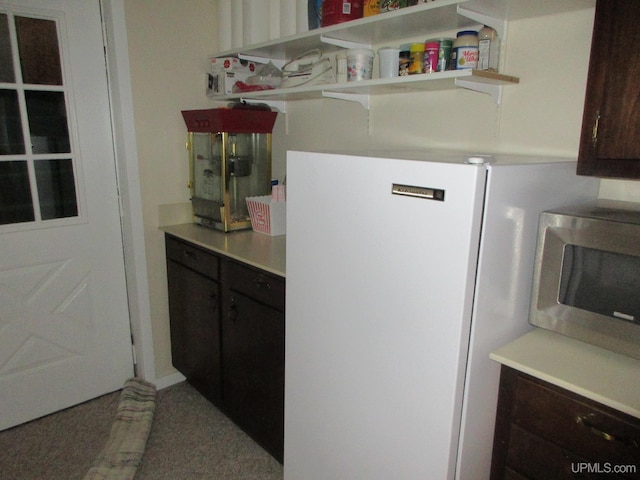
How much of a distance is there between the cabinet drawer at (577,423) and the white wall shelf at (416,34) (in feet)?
3.11

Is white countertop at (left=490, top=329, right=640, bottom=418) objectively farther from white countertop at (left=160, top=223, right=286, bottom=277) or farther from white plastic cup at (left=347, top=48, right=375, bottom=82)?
white plastic cup at (left=347, top=48, right=375, bottom=82)

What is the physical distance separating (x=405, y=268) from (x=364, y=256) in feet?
0.48

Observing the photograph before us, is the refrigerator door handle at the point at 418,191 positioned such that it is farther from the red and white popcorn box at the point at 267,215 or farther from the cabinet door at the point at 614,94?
the red and white popcorn box at the point at 267,215

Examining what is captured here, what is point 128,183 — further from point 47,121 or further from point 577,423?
point 577,423

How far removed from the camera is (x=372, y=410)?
1461 mm

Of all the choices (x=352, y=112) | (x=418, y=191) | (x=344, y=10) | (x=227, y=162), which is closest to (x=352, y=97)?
(x=352, y=112)

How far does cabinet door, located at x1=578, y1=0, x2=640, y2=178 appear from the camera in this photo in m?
1.16

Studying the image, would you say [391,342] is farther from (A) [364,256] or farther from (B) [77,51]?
(B) [77,51]

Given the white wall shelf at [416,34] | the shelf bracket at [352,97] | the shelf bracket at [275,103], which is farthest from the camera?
the shelf bracket at [275,103]

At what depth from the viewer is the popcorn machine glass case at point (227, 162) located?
238 cm

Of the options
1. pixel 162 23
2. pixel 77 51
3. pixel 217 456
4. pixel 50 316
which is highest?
pixel 162 23

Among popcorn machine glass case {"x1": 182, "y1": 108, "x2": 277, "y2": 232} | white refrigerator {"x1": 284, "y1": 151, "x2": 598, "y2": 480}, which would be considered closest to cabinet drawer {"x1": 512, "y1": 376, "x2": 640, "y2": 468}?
white refrigerator {"x1": 284, "y1": 151, "x2": 598, "y2": 480}

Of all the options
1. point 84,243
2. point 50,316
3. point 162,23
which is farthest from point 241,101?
point 50,316

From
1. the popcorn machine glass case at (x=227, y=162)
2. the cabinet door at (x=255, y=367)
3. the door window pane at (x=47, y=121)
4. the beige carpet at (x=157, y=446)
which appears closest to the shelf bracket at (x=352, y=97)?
the popcorn machine glass case at (x=227, y=162)
